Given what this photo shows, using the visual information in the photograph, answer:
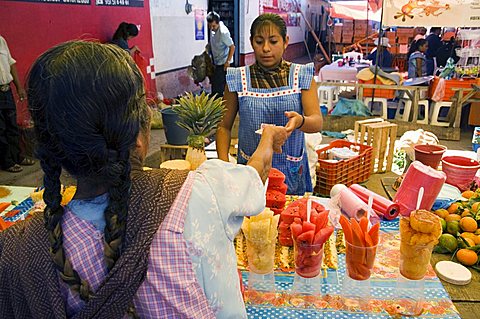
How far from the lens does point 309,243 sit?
1.41 metres

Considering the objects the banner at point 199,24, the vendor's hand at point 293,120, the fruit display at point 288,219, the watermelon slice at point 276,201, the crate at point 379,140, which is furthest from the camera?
the banner at point 199,24

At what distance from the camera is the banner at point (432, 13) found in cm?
539

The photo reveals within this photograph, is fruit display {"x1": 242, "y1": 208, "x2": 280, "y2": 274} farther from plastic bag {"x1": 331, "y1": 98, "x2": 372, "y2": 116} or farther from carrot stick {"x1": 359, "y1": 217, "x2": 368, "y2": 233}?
plastic bag {"x1": 331, "y1": 98, "x2": 372, "y2": 116}

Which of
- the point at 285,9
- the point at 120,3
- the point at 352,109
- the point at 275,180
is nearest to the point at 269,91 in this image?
the point at 275,180

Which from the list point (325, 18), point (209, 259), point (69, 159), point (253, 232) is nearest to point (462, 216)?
point (253, 232)

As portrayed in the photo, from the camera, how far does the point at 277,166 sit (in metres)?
2.52

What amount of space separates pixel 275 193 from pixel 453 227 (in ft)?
3.43

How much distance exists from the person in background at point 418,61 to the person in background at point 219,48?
329 centimetres

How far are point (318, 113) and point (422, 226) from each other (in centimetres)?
116

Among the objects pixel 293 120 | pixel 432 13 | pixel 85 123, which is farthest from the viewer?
pixel 432 13

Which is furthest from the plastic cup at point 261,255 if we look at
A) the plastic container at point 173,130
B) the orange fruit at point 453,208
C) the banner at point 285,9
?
the banner at point 285,9

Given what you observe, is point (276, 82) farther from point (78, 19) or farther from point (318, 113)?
point (78, 19)

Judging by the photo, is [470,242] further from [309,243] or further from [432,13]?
[432,13]

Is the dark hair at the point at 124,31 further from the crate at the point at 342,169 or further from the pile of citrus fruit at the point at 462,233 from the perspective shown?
the pile of citrus fruit at the point at 462,233
